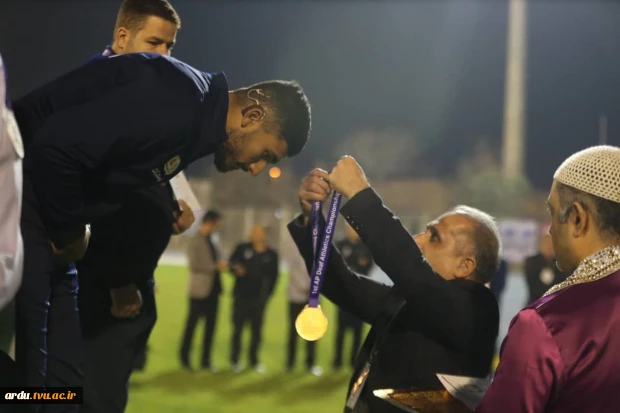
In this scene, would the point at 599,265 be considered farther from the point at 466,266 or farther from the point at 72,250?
the point at 72,250

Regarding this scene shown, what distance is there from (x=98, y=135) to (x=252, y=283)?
6.81m

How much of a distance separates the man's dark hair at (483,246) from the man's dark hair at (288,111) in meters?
0.74

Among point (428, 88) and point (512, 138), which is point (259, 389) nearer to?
point (512, 138)

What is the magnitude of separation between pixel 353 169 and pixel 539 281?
6141mm

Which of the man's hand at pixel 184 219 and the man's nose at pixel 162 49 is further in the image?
the man's hand at pixel 184 219

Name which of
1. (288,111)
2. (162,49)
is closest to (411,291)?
(288,111)

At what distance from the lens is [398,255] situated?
2.53 meters

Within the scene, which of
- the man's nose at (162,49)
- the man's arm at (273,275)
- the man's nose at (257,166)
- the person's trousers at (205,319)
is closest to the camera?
the man's nose at (257,166)

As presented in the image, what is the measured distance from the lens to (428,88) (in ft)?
142

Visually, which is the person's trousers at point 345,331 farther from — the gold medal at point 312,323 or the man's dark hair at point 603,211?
the man's dark hair at point 603,211

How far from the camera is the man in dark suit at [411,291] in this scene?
2541 mm

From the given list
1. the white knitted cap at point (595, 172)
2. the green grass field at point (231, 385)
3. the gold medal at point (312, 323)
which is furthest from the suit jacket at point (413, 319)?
the green grass field at point (231, 385)

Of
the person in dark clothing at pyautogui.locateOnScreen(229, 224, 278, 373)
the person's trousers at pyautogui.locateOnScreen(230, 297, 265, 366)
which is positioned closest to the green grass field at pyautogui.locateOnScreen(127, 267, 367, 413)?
the person's trousers at pyautogui.locateOnScreen(230, 297, 265, 366)

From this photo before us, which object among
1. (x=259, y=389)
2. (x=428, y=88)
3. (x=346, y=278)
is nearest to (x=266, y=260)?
(x=259, y=389)
